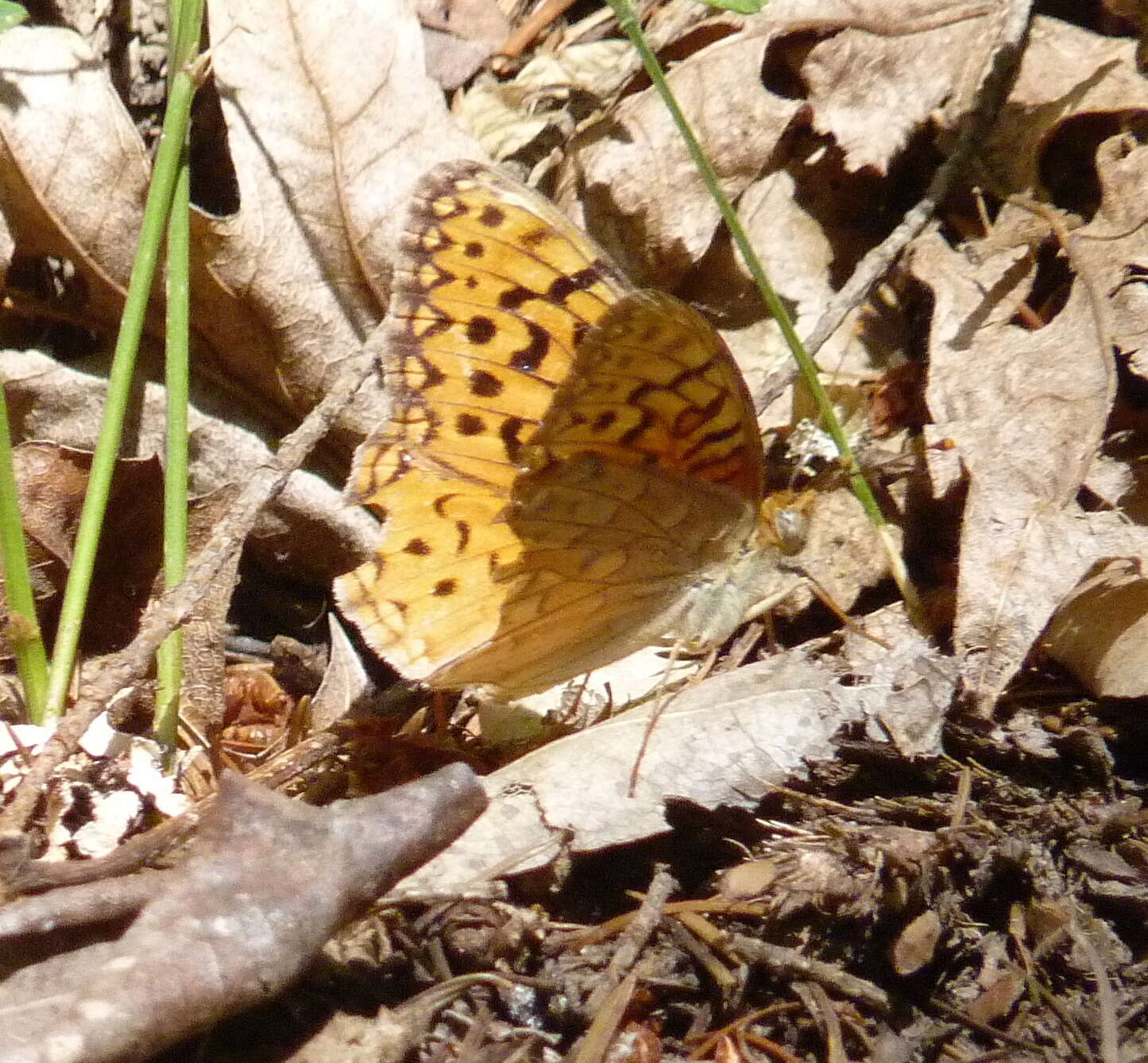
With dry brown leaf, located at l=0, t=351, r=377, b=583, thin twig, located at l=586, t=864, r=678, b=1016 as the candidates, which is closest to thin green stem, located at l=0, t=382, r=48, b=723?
dry brown leaf, located at l=0, t=351, r=377, b=583

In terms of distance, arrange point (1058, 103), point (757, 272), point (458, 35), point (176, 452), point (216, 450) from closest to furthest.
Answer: point (176, 452)
point (757, 272)
point (216, 450)
point (1058, 103)
point (458, 35)

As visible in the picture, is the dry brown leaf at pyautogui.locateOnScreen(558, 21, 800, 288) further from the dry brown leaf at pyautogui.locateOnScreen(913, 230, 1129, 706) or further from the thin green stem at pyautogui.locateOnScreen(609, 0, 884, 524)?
the dry brown leaf at pyautogui.locateOnScreen(913, 230, 1129, 706)

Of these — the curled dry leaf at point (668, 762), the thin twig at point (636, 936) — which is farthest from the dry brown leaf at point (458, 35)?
the thin twig at point (636, 936)

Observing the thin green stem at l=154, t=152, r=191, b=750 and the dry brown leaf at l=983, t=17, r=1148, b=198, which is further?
the dry brown leaf at l=983, t=17, r=1148, b=198

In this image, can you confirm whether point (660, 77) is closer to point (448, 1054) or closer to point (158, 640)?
point (158, 640)

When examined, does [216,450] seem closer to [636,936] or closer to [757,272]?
[757,272]

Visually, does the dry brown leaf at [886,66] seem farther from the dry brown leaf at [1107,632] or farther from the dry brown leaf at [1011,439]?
the dry brown leaf at [1107,632]

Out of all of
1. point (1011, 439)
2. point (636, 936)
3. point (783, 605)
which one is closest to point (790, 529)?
point (783, 605)
